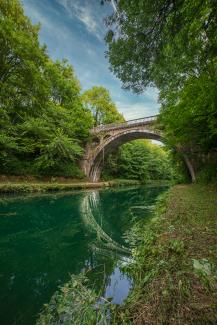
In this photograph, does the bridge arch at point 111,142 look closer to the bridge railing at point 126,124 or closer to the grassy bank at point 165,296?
the bridge railing at point 126,124

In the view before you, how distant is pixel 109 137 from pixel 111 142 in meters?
0.70

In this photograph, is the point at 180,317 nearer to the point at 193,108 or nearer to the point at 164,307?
the point at 164,307

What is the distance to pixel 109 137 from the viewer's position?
23516 mm

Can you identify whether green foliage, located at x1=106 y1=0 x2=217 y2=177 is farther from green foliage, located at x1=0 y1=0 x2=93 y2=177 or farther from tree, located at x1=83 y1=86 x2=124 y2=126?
tree, located at x1=83 y1=86 x2=124 y2=126

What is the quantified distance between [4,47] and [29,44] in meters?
1.70

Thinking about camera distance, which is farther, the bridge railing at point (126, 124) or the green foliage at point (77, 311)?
the bridge railing at point (126, 124)

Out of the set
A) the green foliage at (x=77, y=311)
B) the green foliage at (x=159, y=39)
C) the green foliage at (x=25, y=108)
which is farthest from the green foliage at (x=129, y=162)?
the green foliage at (x=77, y=311)

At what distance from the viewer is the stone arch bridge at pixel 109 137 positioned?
21.0 metres

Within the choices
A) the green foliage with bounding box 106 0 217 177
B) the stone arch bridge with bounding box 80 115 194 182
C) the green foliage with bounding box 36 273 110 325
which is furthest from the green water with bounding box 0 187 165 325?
the stone arch bridge with bounding box 80 115 194 182

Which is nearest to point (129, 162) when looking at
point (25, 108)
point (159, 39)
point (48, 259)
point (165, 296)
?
point (25, 108)

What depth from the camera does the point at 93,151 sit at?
24.8 metres

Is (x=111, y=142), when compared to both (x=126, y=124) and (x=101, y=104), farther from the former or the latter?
(x=101, y=104)

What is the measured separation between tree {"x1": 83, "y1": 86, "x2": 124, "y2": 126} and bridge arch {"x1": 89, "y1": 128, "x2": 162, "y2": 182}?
5548mm

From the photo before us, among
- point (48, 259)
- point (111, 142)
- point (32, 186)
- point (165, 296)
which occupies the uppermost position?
point (111, 142)
